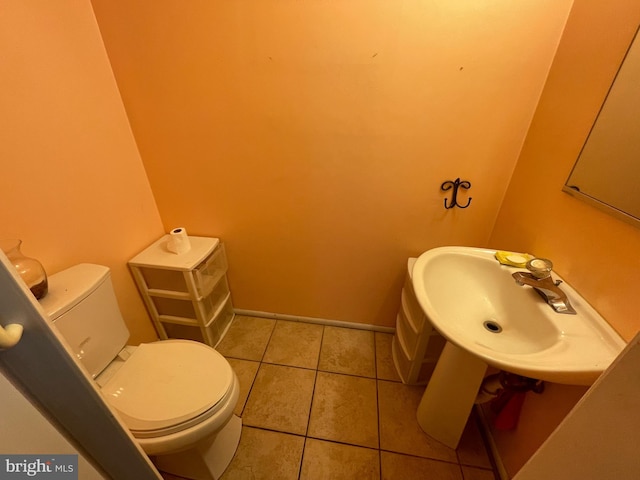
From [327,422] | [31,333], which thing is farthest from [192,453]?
[31,333]

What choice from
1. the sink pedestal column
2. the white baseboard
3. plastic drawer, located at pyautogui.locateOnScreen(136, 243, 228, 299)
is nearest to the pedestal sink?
the sink pedestal column

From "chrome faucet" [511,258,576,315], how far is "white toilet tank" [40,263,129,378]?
1506 millimetres

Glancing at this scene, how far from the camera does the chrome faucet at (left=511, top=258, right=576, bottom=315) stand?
0.79 m

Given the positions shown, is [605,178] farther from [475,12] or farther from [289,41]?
[289,41]

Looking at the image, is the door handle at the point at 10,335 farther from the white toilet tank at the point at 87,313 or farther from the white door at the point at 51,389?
the white toilet tank at the point at 87,313

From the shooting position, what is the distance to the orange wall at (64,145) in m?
0.85

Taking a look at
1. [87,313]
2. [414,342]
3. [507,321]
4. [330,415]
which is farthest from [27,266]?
[507,321]

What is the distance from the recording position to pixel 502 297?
0.99 metres

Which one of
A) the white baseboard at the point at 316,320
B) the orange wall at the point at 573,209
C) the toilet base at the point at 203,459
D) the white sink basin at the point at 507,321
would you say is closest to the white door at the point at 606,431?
the white sink basin at the point at 507,321

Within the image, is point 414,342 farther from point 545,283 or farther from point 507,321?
point 545,283

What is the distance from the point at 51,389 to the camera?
1.40 ft

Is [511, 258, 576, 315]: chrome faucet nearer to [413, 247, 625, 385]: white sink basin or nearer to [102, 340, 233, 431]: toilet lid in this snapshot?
[413, 247, 625, 385]: white sink basin

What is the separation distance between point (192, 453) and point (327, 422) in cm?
57

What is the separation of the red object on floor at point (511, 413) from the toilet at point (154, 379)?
102 centimetres
